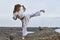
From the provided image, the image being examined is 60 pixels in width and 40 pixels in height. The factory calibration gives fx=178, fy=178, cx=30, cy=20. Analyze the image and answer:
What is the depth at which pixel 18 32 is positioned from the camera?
1.01 m

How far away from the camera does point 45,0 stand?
4.03 ft

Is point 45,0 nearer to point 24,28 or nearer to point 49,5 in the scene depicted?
point 49,5

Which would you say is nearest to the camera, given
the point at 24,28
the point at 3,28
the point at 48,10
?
the point at 24,28

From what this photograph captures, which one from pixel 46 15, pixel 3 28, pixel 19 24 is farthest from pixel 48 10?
pixel 3 28

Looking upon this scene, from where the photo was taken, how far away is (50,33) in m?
0.97

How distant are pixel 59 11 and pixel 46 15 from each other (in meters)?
0.10

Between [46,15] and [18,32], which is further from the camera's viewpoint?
[46,15]

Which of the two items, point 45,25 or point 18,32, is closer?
→ point 18,32

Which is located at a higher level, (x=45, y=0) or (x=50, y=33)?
(x=45, y=0)

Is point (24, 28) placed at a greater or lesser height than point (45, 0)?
lesser

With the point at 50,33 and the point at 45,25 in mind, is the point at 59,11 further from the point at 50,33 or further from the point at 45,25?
the point at 50,33

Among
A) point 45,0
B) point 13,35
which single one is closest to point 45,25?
point 45,0

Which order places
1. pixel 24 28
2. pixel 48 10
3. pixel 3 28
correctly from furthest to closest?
1. pixel 48 10
2. pixel 3 28
3. pixel 24 28

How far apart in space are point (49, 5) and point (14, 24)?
0.92 ft
